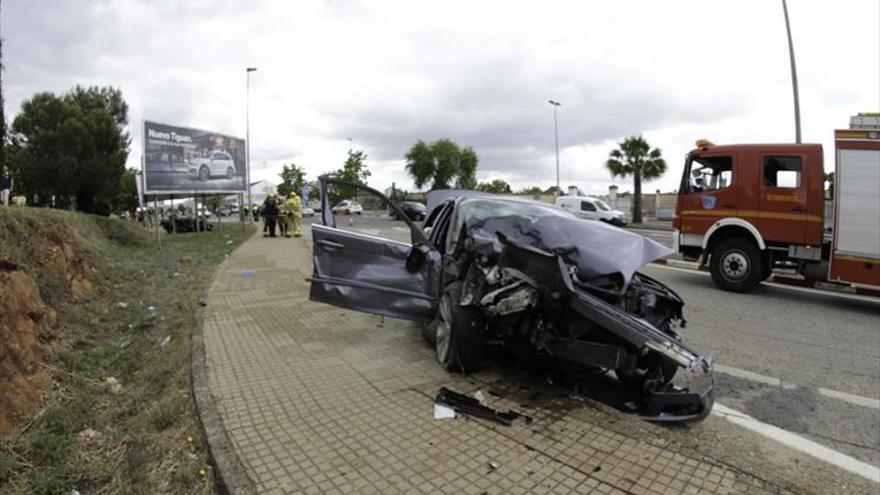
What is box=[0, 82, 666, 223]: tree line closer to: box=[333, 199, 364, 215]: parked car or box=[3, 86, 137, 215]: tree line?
box=[3, 86, 137, 215]: tree line

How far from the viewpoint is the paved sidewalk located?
2.90 m

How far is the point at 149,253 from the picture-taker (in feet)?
45.5

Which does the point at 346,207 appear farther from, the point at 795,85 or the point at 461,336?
the point at 795,85

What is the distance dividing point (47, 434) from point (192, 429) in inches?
36.8

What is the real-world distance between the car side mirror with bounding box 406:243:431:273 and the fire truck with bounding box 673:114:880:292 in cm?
679

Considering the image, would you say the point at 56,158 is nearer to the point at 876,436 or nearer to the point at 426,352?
the point at 426,352

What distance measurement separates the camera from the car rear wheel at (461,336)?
430cm

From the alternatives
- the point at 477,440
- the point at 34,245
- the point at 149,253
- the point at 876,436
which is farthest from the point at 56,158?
the point at 876,436

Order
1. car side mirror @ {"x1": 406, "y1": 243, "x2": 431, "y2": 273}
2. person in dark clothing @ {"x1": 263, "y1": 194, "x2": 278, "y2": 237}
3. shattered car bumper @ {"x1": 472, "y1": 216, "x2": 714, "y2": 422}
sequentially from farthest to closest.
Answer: person in dark clothing @ {"x1": 263, "y1": 194, "x2": 278, "y2": 237} → car side mirror @ {"x1": 406, "y1": 243, "x2": 431, "y2": 273} → shattered car bumper @ {"x1": 472, "y1": 216, "x2": 714, "y2": 422}

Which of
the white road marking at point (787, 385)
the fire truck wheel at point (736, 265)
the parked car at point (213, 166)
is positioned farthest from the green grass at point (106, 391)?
the parked car at point (213, 166)

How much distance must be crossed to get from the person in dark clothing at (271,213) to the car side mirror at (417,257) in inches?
652

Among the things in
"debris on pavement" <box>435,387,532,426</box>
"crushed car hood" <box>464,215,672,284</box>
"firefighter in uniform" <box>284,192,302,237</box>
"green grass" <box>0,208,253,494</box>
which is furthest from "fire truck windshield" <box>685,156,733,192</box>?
"firefighter in uniform" <box>284,192,302,237</box>

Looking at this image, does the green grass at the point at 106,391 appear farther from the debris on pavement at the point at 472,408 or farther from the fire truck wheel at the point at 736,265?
the fire truck wheel at the point at 736,265

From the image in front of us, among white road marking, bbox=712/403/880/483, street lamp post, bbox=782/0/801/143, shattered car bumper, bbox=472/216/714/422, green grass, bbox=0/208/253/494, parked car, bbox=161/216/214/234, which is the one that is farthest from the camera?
parked car, bbox=161/216/214/234
